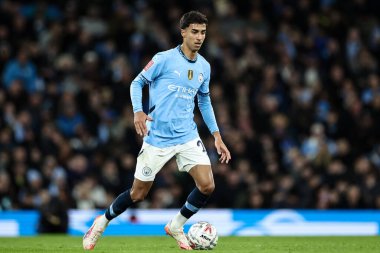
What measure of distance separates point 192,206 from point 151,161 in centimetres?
64

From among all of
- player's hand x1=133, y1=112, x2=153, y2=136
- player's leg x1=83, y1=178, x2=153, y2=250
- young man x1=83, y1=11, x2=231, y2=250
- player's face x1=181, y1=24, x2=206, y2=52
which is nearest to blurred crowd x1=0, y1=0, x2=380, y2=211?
player's leg x1=83, y1=178, x2=153, y2=250

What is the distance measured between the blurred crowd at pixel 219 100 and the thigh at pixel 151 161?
562cm

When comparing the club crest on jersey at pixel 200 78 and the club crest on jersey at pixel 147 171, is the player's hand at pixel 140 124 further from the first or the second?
the club crest on jersey at pixel 200 78

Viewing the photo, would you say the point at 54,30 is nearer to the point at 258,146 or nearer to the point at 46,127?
the point at 46,127

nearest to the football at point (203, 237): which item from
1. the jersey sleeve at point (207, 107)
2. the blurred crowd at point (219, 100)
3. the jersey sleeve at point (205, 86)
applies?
the jersey sleeve at point (207, 107)

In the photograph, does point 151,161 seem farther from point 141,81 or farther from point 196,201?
point 141,81

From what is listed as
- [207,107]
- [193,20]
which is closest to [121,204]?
[207,107]

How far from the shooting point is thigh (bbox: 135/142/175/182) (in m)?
9.55

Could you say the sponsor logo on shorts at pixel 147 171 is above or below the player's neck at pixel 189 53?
below

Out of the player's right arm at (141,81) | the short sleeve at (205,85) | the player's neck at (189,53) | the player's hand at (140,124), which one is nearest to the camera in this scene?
the player's hand at (140,124)

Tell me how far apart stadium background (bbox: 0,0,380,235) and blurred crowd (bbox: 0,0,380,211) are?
0.02m

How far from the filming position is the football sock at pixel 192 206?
9648 millimetres

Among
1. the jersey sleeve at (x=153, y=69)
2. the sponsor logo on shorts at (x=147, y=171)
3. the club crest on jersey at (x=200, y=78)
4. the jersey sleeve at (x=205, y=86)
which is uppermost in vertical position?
the jersey sleeve at (x=153, y=69)

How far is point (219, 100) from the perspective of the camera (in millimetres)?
17625
